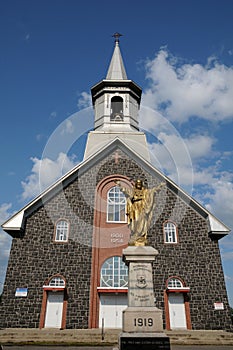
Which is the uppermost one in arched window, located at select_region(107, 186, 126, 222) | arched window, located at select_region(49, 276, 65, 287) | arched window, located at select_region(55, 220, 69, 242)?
arched window, located at select_region(107, 186, 126, 222)

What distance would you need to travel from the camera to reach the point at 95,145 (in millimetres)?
24922

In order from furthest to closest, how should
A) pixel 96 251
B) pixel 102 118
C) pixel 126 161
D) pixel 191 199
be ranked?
pixel 102 118
pixel 126 161
pixel 191 199
pixel 96 251

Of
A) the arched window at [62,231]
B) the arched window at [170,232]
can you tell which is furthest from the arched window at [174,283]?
the arched window at [62,231]

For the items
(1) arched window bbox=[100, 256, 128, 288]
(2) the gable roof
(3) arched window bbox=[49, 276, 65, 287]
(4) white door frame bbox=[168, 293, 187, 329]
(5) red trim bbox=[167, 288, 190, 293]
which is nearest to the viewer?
(4) white door frame bbox=[168, 293, 187, 329]

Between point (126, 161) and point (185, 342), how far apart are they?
1219cm

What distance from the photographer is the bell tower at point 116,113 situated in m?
25.0

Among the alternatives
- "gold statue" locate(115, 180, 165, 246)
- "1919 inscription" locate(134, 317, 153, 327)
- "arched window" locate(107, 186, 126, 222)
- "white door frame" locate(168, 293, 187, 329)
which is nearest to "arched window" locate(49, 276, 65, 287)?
"arched window" locate(107, 186, 126, 222)

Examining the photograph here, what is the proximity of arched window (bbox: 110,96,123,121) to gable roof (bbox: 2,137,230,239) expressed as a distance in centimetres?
552

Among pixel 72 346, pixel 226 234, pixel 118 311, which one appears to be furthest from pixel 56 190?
pixel 226 234

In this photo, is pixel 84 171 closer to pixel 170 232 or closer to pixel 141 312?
pixel 170 232

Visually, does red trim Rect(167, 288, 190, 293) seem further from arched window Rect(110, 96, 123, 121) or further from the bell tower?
arched window Rect(110, 96, 123, 121)

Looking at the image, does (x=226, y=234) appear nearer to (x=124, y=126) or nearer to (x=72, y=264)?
(x=72, y=264)

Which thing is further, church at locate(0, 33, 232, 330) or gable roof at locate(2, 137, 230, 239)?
gable roof at locate(2, 137, 230, 239)

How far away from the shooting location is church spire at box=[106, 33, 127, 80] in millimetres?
30366
